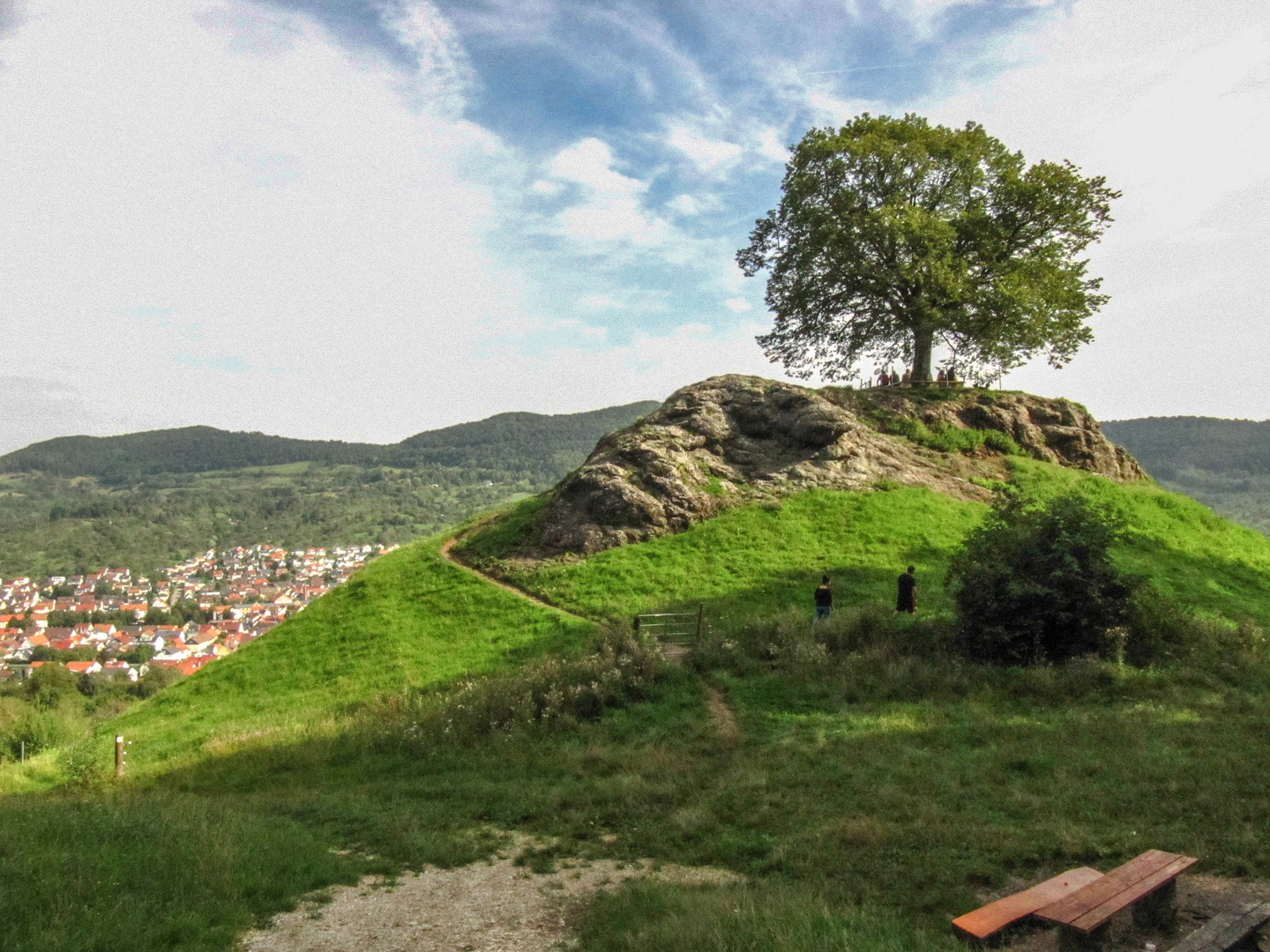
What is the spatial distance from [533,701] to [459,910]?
7.78 metres

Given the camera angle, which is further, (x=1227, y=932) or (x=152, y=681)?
(x=152, y=681)

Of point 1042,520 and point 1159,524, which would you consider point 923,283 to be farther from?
point 1042,520

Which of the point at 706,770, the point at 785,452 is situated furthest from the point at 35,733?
the point at 785,452

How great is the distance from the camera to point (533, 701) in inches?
636

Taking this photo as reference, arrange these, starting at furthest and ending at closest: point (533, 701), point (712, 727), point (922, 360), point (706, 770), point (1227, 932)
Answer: point (922, 360) < point (533, 701) < point (712, 727) < point (706, 770) < point (1227, 932)

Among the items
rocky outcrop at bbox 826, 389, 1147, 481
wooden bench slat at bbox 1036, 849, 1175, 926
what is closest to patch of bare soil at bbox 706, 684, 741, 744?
wooden bench slat at bbox 1036, 849, 1175, 926

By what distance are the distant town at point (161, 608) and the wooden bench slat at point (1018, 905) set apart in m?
39.7

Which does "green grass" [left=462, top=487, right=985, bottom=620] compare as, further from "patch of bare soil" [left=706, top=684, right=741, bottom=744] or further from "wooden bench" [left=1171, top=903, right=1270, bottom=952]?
"wooden bench" [left=1171, top=903, right=1270, bottom=952]

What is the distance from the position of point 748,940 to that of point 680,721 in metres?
9.19

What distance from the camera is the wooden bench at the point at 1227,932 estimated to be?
5.76 m

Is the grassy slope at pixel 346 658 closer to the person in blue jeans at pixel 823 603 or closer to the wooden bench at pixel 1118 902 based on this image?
the person in blue jeans at pixel 823 603

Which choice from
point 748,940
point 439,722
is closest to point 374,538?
point 439,722

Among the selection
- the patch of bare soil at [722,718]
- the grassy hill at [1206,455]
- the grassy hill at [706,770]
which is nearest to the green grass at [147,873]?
the grassy hill at [706,770]

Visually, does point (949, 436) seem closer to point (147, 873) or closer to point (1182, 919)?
point (1182, 919)
